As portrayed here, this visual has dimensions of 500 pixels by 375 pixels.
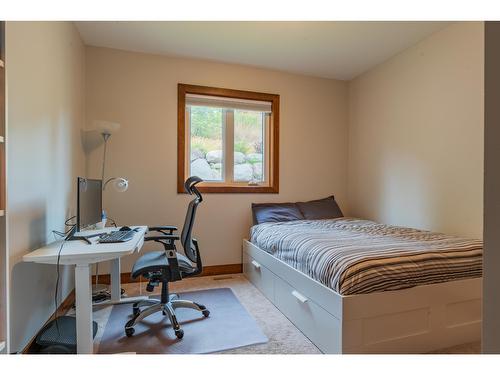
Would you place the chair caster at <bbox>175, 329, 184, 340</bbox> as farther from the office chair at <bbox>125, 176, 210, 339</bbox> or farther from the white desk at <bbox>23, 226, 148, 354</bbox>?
the white desk at <bbox>23, 226, 148, 354</bbox>

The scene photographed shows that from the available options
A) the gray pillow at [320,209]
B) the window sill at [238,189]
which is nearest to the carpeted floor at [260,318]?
Answer: the window sill at [238,189]

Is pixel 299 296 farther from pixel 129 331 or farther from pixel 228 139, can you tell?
pixel 228 139

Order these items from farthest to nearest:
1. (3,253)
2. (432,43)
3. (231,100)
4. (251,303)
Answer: (231,100), (432,43), (251,303), (3,253)

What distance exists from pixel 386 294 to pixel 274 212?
1761mm

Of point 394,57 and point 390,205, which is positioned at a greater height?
point 394,57

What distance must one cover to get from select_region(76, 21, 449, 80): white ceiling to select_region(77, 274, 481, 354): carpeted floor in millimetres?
2444

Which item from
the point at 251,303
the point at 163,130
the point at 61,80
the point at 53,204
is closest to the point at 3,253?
the point at 53,204

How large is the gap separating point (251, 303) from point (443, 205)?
193 centimetres

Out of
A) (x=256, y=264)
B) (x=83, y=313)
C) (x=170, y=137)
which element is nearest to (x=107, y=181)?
(x=170, y=137)

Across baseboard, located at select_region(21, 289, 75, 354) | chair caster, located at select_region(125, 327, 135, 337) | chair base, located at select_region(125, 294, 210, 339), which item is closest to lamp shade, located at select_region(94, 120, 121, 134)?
baseboard, located at select_region(21, 289, 75, 354)

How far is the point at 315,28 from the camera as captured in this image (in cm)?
247

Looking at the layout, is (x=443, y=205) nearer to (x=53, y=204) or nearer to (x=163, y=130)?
(x=163, y=130)

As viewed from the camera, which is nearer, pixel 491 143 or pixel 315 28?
pixel 491 143

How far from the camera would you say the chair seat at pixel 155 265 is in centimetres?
187
